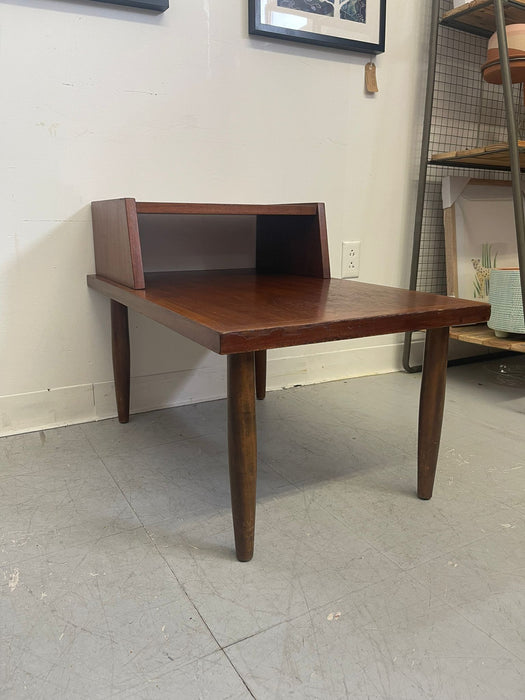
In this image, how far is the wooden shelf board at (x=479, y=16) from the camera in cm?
131

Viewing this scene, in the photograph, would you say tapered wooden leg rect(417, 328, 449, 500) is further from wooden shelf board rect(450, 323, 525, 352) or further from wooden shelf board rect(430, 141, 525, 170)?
wooden shelf board rect(430, 141, 525, 170)

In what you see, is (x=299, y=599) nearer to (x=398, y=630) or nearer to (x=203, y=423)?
(x=398, y=630)

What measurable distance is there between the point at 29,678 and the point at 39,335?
0.76 metres

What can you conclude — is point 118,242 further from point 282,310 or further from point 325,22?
point 325,22

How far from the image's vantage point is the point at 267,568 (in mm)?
723

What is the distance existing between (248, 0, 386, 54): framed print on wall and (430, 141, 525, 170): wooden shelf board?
1.09ft

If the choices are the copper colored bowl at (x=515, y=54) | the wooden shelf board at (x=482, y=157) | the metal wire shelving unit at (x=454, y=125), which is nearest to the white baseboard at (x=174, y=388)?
the metal wire shelving unit at (x=454, y=125)

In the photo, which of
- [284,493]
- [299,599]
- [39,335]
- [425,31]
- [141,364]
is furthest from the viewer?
[425,31]

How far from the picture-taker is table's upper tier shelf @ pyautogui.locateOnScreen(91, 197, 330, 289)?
3.18 ft

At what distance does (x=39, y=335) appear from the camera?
1164 millimetres

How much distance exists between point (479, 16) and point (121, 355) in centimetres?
130

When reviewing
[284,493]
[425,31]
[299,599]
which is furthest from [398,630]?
[425,31]

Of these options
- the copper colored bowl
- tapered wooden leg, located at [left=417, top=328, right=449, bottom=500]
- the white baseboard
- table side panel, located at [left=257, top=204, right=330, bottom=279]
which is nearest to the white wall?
the white baseboard

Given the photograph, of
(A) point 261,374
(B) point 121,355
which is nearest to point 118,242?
(B) point 121,355
